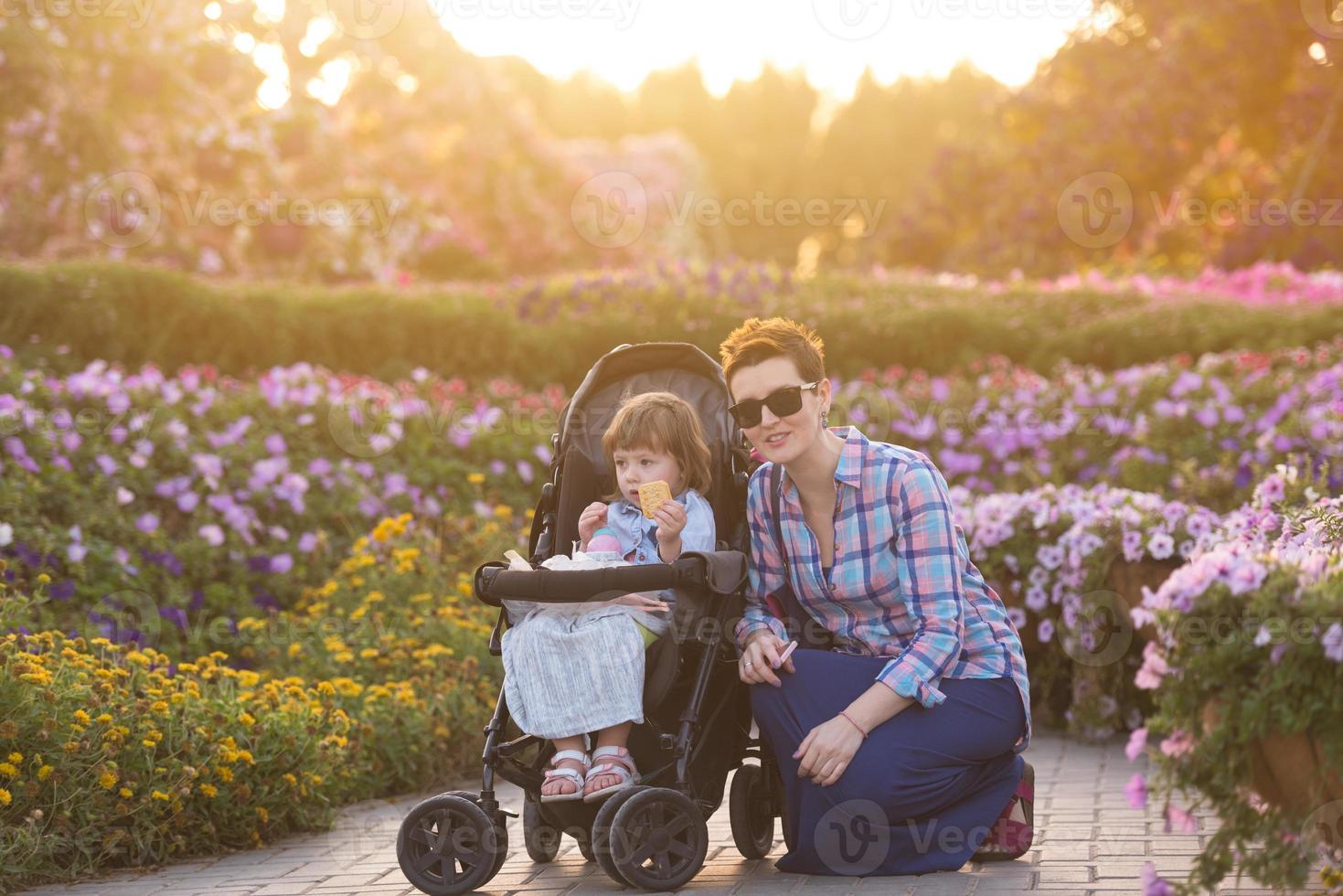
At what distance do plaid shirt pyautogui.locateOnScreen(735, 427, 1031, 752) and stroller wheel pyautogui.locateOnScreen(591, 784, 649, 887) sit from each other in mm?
585

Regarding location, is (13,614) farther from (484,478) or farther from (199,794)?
(484,478)

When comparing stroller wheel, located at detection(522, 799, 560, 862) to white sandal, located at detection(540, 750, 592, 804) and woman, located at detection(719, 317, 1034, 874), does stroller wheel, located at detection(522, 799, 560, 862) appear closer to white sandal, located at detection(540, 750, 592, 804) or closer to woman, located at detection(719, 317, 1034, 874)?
white sandal, located at detection(540, 750, 592, 804)

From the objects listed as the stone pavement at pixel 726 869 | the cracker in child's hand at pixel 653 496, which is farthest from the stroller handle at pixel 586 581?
the stone pavement at pixel 726 869

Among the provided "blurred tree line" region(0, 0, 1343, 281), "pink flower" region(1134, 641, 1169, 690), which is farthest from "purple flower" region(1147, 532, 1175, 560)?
"blurred tree line" region(0, 0, 1343, 281)

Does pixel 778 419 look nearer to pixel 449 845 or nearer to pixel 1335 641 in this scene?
pixel 449 845

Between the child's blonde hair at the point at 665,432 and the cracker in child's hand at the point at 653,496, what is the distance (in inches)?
7.7

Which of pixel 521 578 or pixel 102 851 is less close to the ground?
pixel 521 578

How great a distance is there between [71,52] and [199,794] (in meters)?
10.5

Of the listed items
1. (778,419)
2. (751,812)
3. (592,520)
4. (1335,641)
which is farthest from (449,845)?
(1335,641)

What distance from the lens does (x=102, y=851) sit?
4.07m

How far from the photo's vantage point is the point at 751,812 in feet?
13.2

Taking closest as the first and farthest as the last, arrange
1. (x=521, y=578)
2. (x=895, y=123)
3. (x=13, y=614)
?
(x=521, y=578) → (x=13, y=614) → (x=895, y=123)

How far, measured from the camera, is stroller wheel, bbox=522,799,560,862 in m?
4.14

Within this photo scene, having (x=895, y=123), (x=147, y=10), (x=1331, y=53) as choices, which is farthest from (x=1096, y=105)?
(x=895, y=123)
